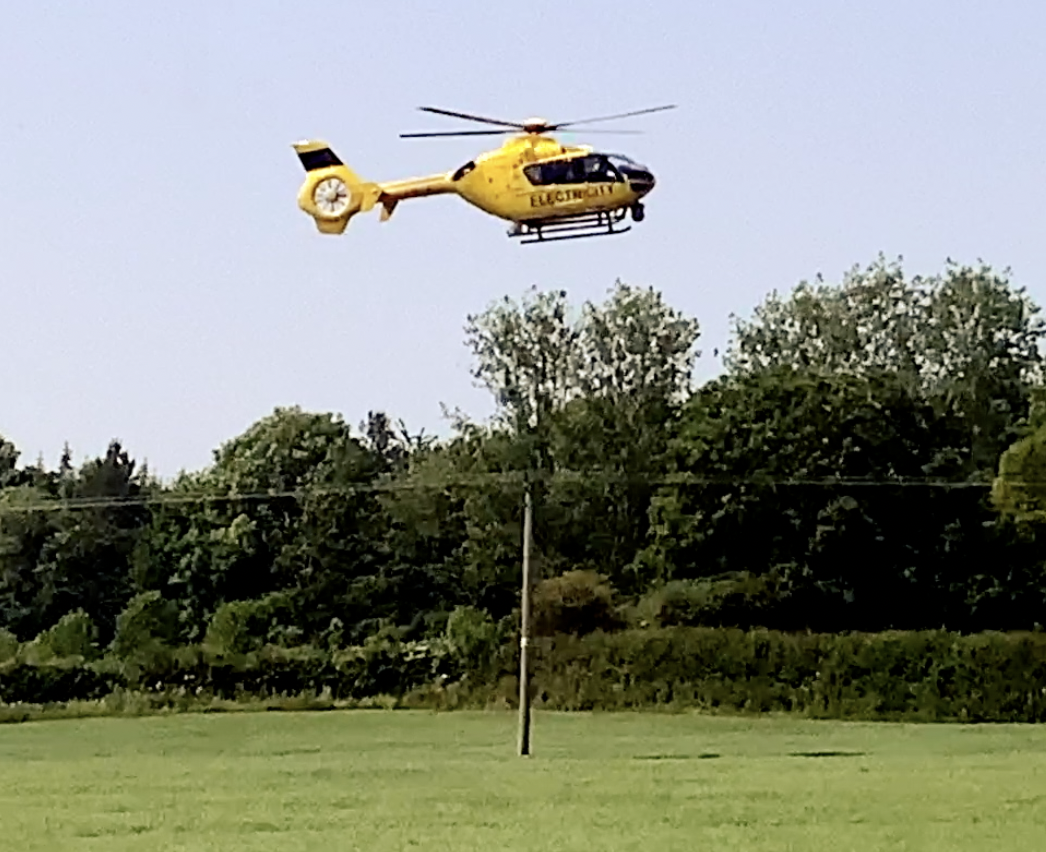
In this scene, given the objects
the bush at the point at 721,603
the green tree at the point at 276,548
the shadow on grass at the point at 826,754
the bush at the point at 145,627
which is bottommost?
the shadow on grass at the point at 826,754

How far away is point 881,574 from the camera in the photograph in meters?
51.8

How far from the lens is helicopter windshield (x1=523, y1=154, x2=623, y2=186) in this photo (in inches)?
770

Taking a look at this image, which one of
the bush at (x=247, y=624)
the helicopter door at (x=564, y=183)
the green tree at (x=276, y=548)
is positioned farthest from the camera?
the green tree at (x=276, y=548)

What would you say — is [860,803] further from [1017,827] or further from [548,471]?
Result: [548,471]

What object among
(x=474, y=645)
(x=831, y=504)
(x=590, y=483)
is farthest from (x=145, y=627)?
(x=831, y=504)

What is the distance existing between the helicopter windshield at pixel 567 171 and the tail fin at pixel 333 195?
184 centimetres

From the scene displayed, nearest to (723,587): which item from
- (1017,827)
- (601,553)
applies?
(601,553)

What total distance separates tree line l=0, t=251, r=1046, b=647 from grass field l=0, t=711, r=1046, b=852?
15.5m

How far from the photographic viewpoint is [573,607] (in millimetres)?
46844

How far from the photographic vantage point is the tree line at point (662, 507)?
51.2m

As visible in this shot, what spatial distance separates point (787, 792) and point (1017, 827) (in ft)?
12.6

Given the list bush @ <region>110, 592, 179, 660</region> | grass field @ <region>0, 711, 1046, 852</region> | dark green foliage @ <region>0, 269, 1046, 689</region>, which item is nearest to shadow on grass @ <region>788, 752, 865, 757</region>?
grass field @ <region>0, 711, 1046, 852</region>

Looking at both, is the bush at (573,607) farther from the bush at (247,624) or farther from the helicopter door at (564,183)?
the helicopter door at (564,183)

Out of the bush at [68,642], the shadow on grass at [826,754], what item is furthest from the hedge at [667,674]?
the shadow on grass at [826,754]
